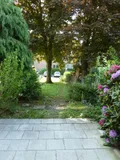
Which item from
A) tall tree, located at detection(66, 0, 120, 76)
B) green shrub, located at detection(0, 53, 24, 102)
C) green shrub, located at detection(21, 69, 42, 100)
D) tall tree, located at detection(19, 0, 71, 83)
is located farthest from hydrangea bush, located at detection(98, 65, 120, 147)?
tall tree, located at detection(19, 0, 71, 83)

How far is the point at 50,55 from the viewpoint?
→ 14.3m

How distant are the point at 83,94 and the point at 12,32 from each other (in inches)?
142

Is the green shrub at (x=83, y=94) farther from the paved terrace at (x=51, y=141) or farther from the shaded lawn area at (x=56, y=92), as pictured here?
the paved terrace at (x=51, y=141)

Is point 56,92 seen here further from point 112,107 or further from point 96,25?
point 112,107

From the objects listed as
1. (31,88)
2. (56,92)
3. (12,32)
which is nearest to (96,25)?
(56,92)

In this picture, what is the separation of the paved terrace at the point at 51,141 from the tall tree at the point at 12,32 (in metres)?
2.89

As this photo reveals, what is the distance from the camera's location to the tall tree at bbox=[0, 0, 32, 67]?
5816mm

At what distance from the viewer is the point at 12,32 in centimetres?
638

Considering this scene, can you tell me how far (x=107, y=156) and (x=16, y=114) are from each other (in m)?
2.96

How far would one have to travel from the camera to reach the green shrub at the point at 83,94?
6.05 meters

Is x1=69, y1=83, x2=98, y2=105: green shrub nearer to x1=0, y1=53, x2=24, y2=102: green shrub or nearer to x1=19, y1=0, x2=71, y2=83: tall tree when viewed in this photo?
x1=0, y1=53, x2=24, y2=102: green shrub

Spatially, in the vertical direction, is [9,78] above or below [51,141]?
above

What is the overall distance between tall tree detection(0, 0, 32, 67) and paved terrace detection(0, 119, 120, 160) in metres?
2.89

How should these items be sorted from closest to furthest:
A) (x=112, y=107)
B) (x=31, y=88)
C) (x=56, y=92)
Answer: (x=112, y=107)
(x=31, y=88)
(x=56, y=92)
